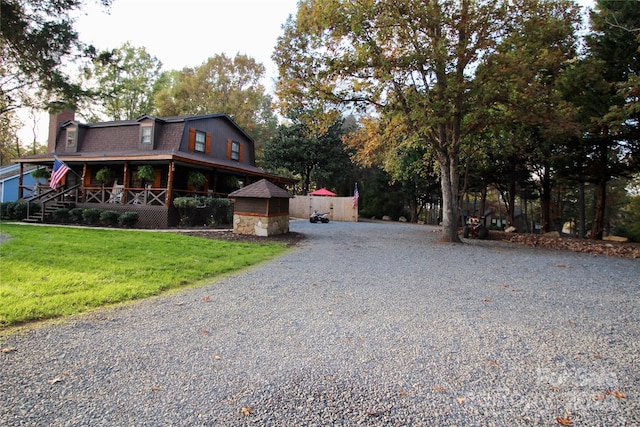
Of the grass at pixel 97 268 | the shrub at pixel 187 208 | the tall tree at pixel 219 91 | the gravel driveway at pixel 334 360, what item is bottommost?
the gravel driveway at pixel 334 360

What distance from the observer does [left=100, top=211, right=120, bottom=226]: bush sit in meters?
14.1

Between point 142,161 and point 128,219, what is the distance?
3077mm

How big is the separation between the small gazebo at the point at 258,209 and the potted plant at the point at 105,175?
8.87 metres

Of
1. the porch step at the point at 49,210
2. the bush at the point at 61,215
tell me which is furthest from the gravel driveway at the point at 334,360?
the porch step at the point at 49,210

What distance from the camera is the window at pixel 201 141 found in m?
18.4

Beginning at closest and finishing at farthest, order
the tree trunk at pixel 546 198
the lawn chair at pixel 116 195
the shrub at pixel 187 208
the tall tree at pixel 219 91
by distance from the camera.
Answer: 1. the shrub at pixel 187 208
2. the lawn chair at pixel 116 195
3. the tree trunk at pixel 546 198
4. the tall tree at pixel 219 91

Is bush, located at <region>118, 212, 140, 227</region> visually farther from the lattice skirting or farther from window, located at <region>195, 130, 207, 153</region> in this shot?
window, located at <region>195, 130, 207, 153</region>

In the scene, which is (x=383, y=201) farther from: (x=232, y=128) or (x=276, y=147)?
(x=232, y=128)

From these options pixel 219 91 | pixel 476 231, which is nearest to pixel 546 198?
pixel 476 231

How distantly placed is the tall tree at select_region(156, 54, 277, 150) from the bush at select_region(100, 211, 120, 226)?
17.7 meters

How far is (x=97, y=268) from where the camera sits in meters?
5.88

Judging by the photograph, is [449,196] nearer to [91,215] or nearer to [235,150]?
[235,150]

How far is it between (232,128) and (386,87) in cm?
1243

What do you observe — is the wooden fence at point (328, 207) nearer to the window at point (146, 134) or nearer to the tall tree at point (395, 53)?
the window at point (146, 134)
